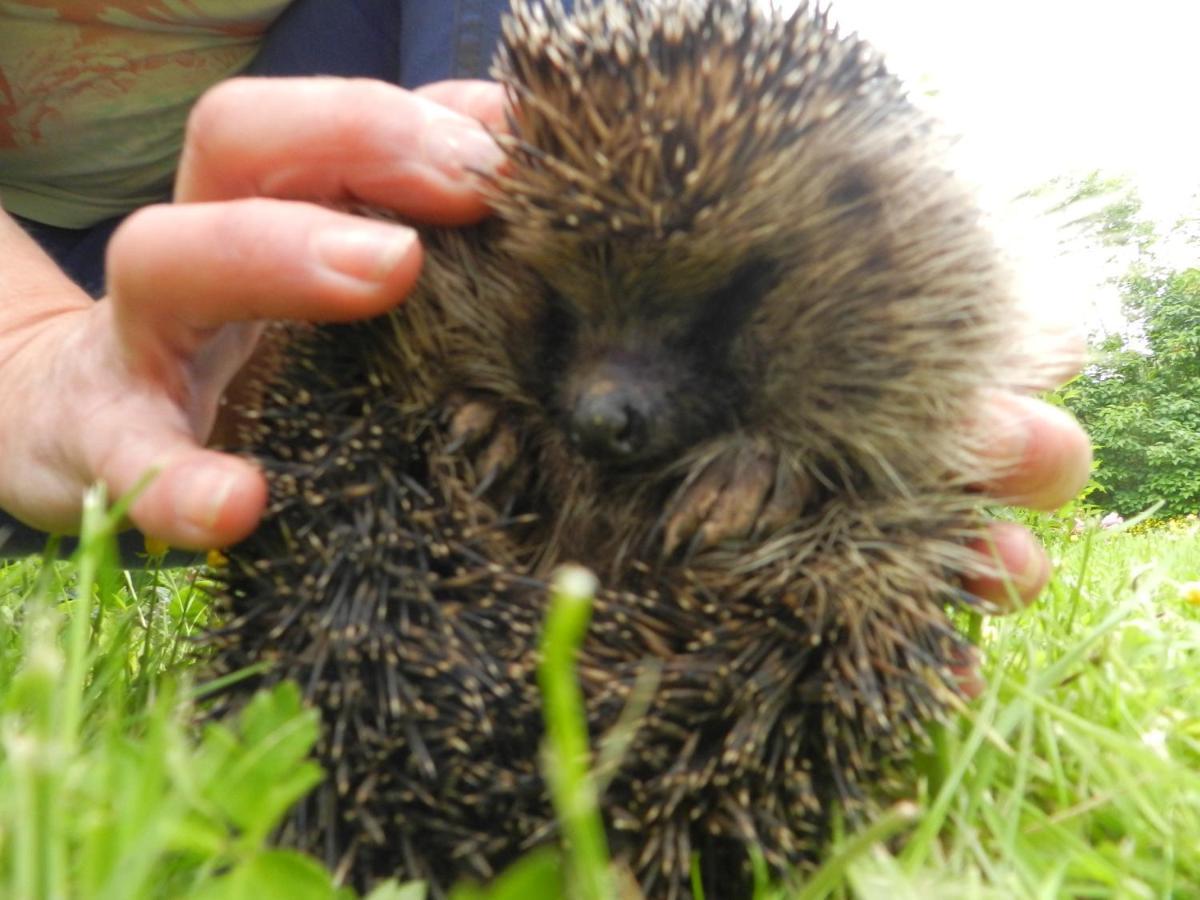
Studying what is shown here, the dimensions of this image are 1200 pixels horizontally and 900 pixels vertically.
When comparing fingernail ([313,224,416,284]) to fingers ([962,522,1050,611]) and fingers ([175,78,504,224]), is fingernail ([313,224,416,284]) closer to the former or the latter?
fingers ([175,78,504,224])

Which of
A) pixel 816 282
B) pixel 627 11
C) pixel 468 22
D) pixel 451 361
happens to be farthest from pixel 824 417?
pixel 468 22

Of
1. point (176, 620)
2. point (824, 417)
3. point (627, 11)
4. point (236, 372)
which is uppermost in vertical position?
point (627, 11)

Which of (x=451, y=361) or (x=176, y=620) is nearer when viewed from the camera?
(x=451, y=361)

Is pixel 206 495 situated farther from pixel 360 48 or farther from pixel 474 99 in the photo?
pixel 360 48

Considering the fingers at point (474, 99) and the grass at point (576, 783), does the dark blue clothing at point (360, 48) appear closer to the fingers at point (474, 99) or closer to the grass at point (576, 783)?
the fingers at point (474, 99)

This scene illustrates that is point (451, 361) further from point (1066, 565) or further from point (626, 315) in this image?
point (1066, 565)

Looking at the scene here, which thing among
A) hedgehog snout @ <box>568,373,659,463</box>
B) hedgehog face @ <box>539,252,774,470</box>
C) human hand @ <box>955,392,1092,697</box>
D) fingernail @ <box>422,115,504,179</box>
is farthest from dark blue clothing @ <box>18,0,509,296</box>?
human hand @ <box>955,392,1092,697</box>

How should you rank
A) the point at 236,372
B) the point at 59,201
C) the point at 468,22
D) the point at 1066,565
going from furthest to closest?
1. the point at 1066,565
2. the point at 59,201
3. the point at 468,22
4. the point at 236,372
